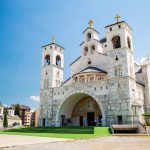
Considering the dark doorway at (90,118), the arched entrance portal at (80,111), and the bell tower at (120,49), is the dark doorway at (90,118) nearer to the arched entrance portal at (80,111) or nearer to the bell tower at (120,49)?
the arched entrance portal at (80,111)

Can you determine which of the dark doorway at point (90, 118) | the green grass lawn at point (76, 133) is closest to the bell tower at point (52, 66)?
the dark doorway at point (90, 118)

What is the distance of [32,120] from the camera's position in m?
105

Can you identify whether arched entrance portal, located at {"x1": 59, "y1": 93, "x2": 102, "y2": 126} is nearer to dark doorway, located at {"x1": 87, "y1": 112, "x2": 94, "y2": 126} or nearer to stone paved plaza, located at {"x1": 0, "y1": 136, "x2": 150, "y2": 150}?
dark doorway, located at {"x1": 87, "y1": 112, "x2": 94, "y2": 126}

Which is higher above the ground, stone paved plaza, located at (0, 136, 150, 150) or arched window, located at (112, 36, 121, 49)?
arched window, located at (112, 36, 121, 49)

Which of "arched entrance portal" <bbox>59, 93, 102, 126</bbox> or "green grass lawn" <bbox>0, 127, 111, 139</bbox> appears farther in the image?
"arched entrance portal" <bbox>59, 93, 102, 126</bbox>

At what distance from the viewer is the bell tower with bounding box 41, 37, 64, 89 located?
1427 inches

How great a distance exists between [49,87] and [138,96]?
15.2m

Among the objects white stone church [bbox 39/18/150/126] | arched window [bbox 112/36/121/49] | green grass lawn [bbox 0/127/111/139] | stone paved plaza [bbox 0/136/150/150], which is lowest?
green grass lawn [bbox 0/127/111/139]

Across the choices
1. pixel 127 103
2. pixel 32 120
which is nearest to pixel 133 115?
pixel 127 103

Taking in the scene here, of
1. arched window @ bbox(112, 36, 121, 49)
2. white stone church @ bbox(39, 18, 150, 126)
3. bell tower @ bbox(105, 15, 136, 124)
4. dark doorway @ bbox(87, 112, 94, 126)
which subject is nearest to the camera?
bell tower @ bbox(105, 15, 136, 124)

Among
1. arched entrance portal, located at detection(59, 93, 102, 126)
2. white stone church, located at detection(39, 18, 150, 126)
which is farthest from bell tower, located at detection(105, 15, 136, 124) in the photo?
arched entrance portal, located at detection(59, 93, 102, 126)

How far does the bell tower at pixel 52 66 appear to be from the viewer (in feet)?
119

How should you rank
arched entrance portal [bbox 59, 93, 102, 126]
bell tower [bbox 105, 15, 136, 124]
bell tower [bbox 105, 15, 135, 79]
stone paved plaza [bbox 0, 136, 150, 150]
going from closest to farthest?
stone paved plaza [bbox 0, 136, 150, 150] < bell tower [bbox 105, 15, 136, 124] < bell tower [bbox 105, 15, 135, 79] < arched entrance portal [bbox 59, 93, 102, 126]

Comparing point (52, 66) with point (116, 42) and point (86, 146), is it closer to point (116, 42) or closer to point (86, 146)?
point (116, 42)
